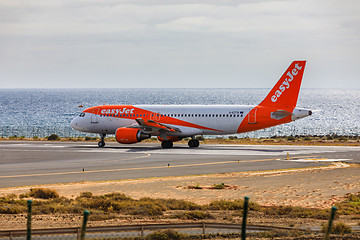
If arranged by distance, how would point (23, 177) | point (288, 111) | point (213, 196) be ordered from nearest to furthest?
point (213, 196) < point (23, 177) < point (288, 111)

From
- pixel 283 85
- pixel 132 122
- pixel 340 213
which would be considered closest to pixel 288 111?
pixel 283 85

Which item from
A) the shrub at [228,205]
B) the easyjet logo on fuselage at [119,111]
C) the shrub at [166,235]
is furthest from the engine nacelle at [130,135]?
the shrub at [166,235]

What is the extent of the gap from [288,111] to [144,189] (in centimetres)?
2441

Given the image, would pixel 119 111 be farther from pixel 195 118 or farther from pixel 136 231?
pixel 136 231

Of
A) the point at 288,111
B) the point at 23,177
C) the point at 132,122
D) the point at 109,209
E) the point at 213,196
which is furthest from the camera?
the point at 132,122

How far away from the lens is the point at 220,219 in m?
19.3

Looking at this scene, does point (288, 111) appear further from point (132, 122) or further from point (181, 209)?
point (181, 209)

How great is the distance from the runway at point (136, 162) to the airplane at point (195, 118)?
2.66 m

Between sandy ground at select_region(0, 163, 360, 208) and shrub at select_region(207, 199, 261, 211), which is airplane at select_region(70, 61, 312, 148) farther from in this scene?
shrub at select_region(207, 199, 261, 211)

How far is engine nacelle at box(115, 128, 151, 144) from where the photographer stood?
5175 cm

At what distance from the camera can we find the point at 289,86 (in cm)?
4938

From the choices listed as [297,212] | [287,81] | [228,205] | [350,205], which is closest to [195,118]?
[287,81]

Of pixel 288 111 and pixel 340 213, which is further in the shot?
pixel 288 111

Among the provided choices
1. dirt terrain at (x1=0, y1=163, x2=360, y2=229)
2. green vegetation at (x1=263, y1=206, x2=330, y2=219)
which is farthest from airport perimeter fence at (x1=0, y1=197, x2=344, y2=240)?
green vegetation at (x1=263, y1=206, x2=330, y2=219)
